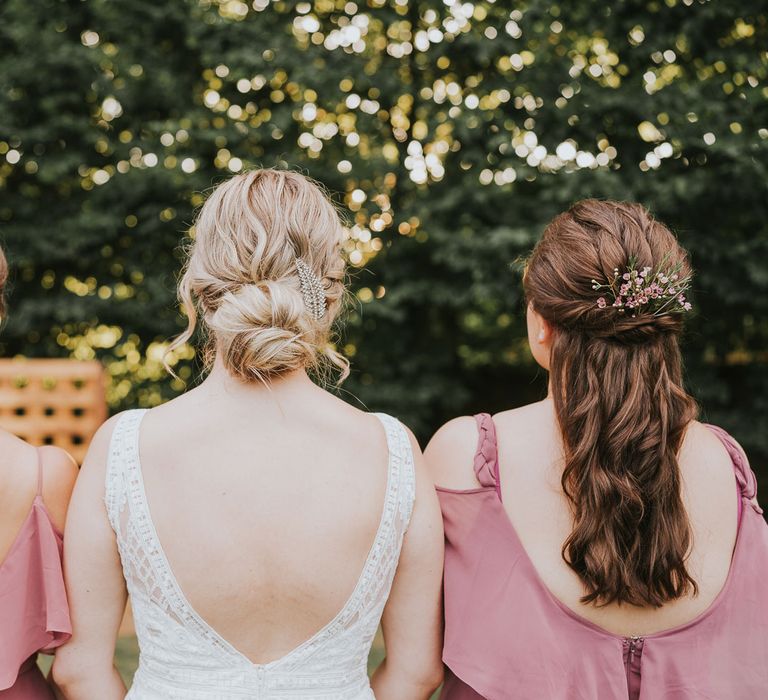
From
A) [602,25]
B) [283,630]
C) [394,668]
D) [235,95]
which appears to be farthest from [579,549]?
[235,95]

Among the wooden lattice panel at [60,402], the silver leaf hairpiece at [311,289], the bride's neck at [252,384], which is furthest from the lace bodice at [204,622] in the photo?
the wooden lattice panel at [60,402]

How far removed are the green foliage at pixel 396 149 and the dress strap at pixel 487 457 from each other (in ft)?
10.0

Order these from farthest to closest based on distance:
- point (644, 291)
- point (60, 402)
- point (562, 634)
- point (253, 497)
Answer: point (60, 402)
point (562, 634)
point (644, 291)
point (253, 497)

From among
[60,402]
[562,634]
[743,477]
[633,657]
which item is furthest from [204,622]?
[60,402]

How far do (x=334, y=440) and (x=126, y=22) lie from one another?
453cm

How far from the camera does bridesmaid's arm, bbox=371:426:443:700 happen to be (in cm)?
194

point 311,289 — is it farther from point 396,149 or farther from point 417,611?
point 396,149

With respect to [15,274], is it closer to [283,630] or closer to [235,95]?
[235,95]

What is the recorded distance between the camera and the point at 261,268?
181 centimetres

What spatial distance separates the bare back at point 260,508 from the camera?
5.85 ft

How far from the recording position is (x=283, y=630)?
184 cm

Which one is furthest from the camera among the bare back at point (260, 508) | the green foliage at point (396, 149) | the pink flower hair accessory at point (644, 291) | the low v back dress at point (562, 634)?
the green foliage at point (396, 149)

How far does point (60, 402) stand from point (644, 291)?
14.1ft

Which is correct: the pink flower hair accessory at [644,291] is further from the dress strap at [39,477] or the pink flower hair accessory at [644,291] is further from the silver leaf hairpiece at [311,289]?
the dress strap at [39,477]
